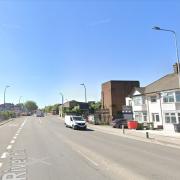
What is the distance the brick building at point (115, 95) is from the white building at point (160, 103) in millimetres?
14123

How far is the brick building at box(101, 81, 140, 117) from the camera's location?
6631 centimetres

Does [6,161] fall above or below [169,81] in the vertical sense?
below

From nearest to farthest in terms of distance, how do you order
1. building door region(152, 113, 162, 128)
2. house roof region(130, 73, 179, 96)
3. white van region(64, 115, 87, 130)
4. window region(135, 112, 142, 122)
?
house roof region(130, 73, 179, 96), white van region(64, 115, 87, 130), building door region(152, 113, 162, 128), window region(135, 112, 142, 122)

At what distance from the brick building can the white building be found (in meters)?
14.1

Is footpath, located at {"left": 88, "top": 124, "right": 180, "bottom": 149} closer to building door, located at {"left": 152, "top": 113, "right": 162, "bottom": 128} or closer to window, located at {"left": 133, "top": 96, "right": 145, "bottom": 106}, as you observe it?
building door, located at {"left": 152, "top": 113, "right": 162, "bottom": 128}

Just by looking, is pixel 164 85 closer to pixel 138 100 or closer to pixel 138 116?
pixel 138 100

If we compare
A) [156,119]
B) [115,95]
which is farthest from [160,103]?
[115,95]

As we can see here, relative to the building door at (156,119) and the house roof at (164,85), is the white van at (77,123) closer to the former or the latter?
the building door at (156,119)

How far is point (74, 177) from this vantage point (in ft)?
33.3

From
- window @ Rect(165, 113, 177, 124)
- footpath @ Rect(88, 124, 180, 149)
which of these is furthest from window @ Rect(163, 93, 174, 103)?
footpath @ Rect(88, 124, 180, 149)

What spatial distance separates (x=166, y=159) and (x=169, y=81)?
3022cm

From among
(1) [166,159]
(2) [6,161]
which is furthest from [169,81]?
(2) [6,161]

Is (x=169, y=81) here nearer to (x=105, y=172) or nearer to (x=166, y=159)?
(x=166, y=159)

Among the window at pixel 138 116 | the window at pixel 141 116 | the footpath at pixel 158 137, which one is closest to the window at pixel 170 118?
the footpath at pixel 158 137
